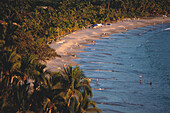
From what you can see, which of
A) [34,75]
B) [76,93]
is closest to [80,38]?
[34,75]

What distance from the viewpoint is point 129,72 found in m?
79.7

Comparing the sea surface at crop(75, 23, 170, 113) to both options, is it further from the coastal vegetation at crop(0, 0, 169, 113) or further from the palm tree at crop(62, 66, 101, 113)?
the palm tree at crop(62, 66, 101, 113)

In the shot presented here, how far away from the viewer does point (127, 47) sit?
11488cm

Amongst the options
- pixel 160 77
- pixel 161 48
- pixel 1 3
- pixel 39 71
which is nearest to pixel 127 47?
pixel 161 48

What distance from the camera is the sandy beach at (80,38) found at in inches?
3330

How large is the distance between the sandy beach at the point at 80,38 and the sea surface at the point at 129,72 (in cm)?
341

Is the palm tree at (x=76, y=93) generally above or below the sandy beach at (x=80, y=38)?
below

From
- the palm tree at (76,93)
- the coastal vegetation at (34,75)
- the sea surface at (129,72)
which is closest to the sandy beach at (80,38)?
the sea surface at (129,72)

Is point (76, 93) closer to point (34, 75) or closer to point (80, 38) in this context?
point (34, 75)

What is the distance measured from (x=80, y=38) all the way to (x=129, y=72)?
148ft

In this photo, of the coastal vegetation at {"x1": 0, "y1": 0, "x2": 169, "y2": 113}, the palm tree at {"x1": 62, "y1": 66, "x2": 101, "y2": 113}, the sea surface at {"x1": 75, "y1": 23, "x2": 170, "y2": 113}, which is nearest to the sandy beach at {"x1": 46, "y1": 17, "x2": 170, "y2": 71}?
the sea surface at {"x1": 75, "y1": 23, "x2": 170, "y2": 113}

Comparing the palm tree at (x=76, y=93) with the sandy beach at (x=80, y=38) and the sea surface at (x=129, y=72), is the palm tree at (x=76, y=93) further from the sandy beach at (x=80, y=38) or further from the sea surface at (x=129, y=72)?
the sandy beach at (x=80, y=38)

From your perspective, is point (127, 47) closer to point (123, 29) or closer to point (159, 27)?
point (123, 29)

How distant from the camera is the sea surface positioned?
5706cm
